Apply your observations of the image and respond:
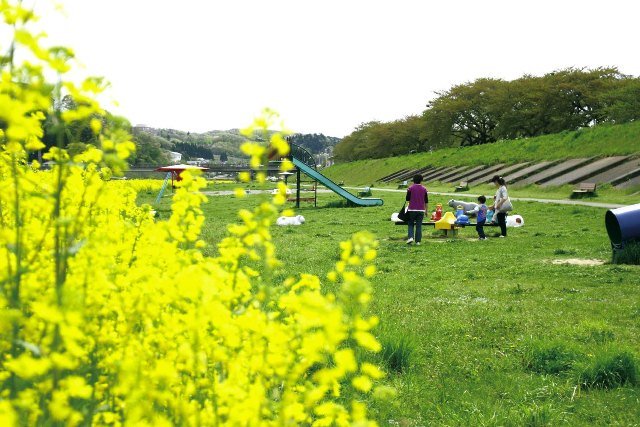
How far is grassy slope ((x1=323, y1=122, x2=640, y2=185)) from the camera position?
107ft

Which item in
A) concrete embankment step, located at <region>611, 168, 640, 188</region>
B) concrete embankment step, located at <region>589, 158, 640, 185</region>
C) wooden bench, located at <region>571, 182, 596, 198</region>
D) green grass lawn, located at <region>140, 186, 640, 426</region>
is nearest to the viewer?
green grass lawn, located at <region>140, 186, 640, 426</region>

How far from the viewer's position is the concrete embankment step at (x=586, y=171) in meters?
28.8

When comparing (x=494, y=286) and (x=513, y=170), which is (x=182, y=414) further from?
(x=513, y=170)

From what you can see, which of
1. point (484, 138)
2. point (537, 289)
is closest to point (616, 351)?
point (537, 289)

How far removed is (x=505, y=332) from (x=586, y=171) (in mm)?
25869

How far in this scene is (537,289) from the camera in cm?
908

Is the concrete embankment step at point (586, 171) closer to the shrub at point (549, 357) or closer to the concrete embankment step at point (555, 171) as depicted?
the concrete embankment step at point (555, 171)

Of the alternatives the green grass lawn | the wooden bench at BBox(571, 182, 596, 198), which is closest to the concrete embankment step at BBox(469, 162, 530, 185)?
the wooden bench at BBox(571, 182, 596, 198)

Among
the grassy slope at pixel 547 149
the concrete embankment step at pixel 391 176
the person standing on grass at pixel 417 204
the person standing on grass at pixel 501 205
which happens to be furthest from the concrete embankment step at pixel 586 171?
the concrete embankment step at pixel 391 176

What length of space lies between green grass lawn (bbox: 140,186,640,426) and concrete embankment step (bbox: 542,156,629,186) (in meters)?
16.2

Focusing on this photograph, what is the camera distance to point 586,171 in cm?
2966

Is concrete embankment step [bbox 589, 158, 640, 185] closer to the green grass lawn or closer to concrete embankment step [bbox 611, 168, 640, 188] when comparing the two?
concrete embankment step [bbox 611, 168, 640, 188]

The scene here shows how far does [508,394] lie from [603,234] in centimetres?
1135

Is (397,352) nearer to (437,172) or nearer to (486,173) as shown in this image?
(486,173)
